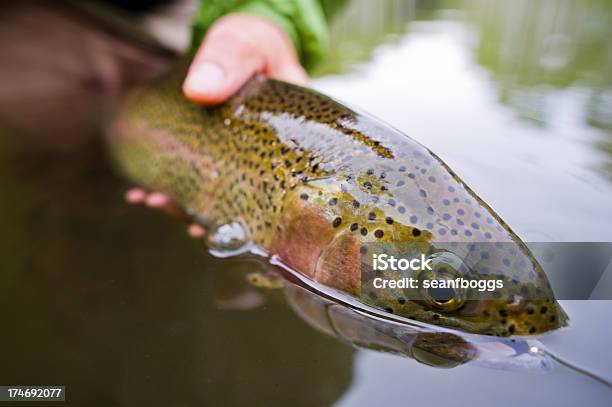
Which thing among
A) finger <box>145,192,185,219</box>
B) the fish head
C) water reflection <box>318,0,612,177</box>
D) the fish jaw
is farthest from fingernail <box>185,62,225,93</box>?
water reflection <box>318,0,612,177</box>

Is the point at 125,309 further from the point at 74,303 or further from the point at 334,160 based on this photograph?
the point at 334,160

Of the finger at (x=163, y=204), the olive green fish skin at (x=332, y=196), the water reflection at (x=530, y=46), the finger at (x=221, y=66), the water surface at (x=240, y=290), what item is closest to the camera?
the water surface at (x=240, y=290)

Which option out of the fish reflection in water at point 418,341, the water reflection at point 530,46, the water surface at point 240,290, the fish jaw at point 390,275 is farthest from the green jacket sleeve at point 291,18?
the fish reflection in water at point 418,341

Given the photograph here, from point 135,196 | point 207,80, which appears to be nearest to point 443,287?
point 207,80

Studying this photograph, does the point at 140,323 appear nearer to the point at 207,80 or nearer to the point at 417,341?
the point at 417,341

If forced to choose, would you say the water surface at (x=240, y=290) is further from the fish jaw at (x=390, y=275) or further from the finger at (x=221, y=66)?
the finger at (x=221, y=66)

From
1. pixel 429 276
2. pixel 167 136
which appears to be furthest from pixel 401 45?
pixel 429 276

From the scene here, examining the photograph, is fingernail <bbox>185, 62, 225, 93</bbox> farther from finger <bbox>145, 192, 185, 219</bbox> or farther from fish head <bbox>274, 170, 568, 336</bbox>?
fish head <bbox>274, 170, 568, 336</bbox>
